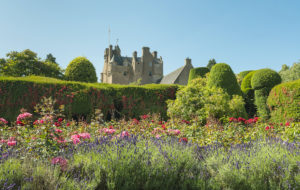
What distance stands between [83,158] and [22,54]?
29745 mm

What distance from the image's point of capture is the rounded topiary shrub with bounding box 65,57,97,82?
2183cm

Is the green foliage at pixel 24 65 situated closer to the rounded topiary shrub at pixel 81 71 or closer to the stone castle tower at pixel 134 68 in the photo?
the rounded topiary shrub at pixel 81 71

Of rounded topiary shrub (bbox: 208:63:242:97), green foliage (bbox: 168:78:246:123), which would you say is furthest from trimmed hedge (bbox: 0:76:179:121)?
rounded topiary shrub (bbox: 208:63:242:97)

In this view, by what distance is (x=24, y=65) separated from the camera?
27812 mm

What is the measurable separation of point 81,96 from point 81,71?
504 inches

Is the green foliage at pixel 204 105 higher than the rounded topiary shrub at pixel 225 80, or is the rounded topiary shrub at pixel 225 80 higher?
the rounded topiary shrub at pixel 225 80

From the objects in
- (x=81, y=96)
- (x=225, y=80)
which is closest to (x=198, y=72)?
(x=225, y=80)

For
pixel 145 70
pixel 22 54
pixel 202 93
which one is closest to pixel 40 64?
pixel 22 54

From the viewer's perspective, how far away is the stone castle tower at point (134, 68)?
45281mm

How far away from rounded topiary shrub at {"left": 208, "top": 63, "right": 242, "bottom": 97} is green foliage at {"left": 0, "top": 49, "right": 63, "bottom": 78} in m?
24.0

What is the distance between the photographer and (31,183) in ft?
7.64

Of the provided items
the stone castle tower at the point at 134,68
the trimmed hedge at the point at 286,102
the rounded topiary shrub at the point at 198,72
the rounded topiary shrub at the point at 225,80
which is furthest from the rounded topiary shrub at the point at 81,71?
the stone castle tower at the point at 134,68

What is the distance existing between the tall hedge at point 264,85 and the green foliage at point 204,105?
183 centimetres

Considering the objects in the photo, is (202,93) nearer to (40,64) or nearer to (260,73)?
(260,73)
